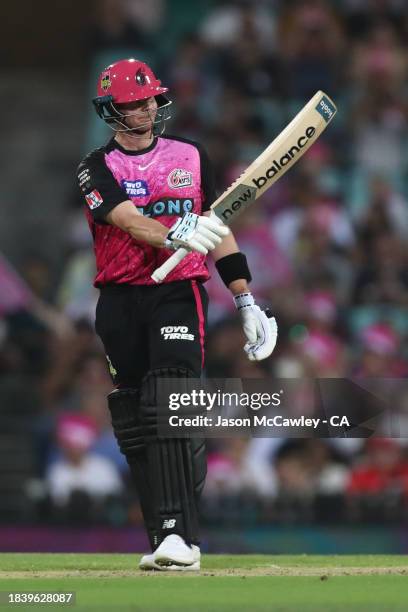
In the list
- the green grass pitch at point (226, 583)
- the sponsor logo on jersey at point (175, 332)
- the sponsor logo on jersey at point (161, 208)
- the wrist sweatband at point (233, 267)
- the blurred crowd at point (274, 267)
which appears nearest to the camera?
the green grass pitch at point (226, 583)

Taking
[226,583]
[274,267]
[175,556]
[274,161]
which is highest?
[274,267]

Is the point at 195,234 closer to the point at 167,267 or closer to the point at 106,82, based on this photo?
the point at 167,267

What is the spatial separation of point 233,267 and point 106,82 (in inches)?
35.9

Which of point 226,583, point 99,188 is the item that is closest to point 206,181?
point 99,188

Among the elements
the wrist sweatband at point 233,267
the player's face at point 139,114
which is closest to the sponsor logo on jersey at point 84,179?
the player's face at point 139,114

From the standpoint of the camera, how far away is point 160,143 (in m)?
6.21

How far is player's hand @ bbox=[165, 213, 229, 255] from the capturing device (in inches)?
225

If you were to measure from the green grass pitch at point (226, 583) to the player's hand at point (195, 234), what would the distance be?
122 centimetres

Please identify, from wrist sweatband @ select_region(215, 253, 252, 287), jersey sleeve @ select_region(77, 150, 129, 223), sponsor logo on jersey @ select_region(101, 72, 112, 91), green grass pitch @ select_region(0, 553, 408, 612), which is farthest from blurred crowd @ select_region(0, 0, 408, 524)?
sponsor logo on jersey @ select_region(101, 72, 112, 91)

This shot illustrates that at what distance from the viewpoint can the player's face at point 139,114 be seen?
242 inches

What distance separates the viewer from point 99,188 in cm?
603

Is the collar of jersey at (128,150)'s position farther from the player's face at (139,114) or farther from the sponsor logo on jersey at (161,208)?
the sponsor logo on jersey at (161,208)

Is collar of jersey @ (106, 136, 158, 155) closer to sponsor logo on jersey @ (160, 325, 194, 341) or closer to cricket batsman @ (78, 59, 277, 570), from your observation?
cricket batsman @ (78, 59, 277, 570)

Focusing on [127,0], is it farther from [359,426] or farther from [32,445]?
[359,426]
